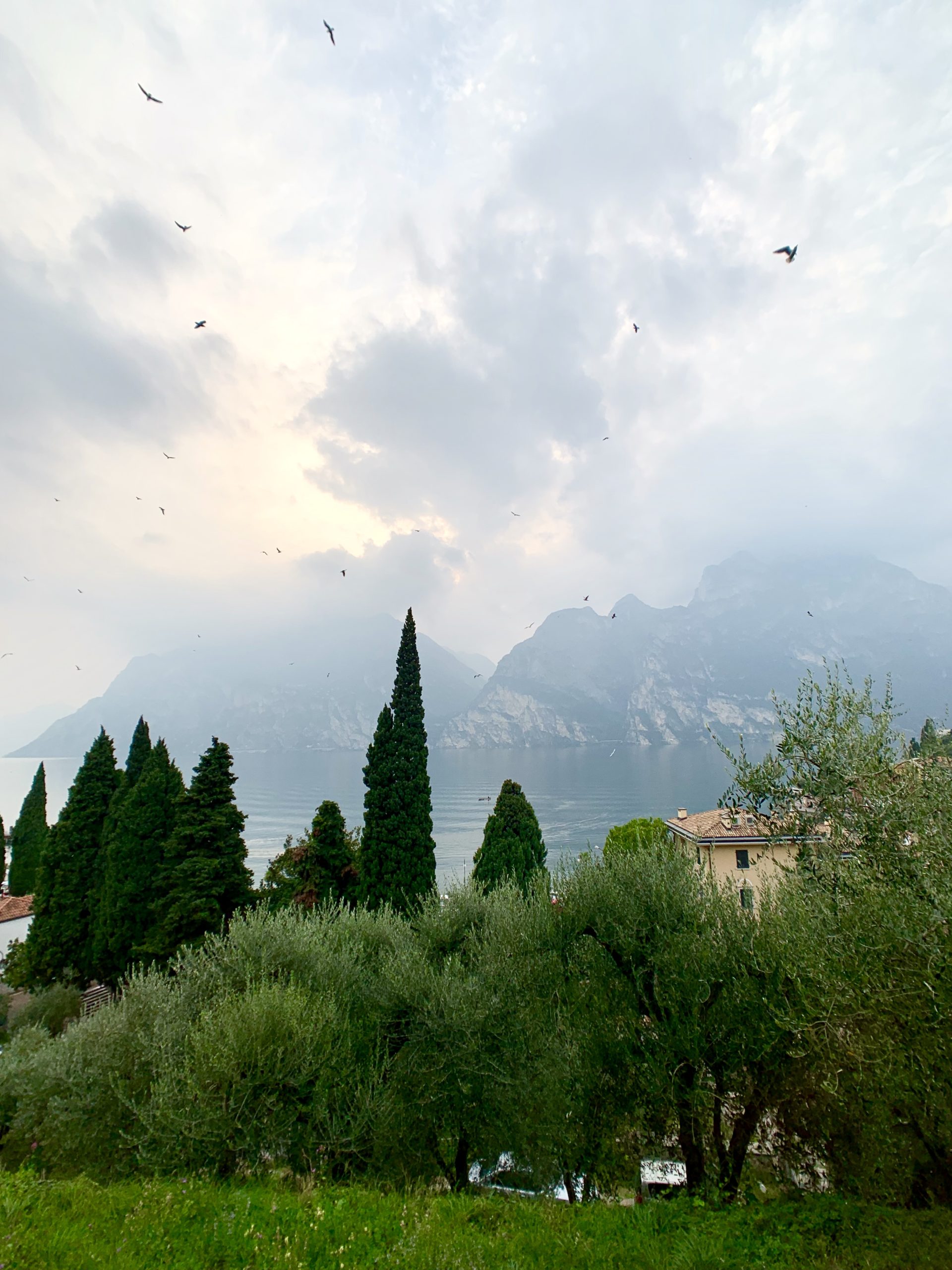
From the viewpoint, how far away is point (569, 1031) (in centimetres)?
1341

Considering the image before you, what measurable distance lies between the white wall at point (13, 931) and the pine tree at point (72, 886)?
857 cm

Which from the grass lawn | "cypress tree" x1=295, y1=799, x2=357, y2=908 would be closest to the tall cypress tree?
"cypress tree" x1=295, y1=799, x2=357, y2=908

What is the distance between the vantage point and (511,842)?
36.1 m

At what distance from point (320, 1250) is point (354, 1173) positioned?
4300 millimetres

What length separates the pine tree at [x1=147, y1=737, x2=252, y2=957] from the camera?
82.2 ft

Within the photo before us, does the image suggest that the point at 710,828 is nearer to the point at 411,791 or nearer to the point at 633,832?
the point at 633,832

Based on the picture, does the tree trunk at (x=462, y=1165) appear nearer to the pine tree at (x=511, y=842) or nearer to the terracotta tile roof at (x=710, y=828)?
the terracotta tile roof at (x=710, y=828)

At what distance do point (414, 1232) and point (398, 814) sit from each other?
22748 millimetres

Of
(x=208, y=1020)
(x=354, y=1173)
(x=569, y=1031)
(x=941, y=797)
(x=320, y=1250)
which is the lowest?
(x=354, y=1173)

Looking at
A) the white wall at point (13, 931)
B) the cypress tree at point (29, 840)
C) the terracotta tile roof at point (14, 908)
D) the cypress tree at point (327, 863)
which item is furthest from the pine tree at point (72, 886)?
the cypress tree at point (29, 840)

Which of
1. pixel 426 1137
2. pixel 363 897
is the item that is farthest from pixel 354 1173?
pixel 363 897

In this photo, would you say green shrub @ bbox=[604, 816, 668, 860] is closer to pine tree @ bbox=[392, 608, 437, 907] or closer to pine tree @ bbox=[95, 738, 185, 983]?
pine tree @ bbox=[392, 608, 437, 907]

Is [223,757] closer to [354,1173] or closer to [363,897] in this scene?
[363,897]

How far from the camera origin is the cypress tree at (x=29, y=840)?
46625mm
